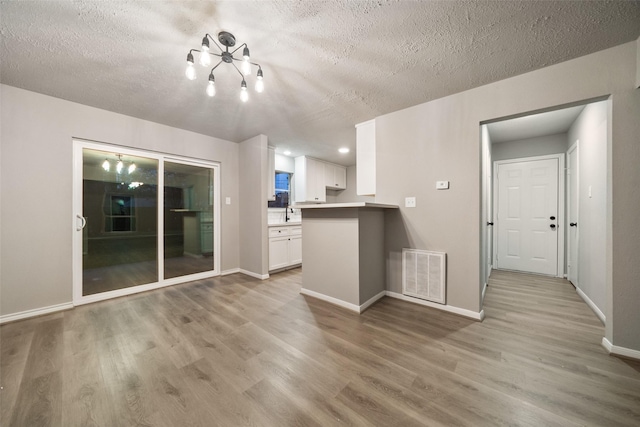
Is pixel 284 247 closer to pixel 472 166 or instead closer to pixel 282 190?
pixel 282 190

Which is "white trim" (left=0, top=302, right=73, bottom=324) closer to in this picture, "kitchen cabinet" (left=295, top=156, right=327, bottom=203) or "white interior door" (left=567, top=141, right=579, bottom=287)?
"kitchen cabinet" (left=295, top=156, right=327, bottom=203)

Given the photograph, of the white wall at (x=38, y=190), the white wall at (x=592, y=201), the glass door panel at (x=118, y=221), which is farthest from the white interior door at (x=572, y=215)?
the white wall at (x=38, y=190)

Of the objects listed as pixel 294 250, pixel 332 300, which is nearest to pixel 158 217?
pixel 294 250

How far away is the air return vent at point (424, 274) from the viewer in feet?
8.33

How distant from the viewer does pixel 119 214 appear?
307 centimetres

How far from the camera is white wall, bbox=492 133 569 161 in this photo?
3.78 m

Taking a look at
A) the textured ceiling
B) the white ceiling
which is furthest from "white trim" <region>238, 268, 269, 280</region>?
the white ceiling

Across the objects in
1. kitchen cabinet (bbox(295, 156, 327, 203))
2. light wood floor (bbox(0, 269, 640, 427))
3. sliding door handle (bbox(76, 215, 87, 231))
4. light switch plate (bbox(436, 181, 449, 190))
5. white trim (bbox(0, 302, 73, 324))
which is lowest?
light wood floor (bbox(0, 269, 640, 427))

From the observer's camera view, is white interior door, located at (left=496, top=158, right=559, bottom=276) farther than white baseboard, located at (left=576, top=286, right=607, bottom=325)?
Yes

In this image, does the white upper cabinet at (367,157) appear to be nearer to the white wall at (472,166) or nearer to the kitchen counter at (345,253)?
the white wall at (472,166)

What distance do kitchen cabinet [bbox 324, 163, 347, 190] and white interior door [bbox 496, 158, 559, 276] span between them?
3367 mm

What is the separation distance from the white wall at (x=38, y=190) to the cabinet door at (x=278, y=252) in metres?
2.48

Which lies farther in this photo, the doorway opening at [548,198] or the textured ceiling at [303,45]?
the doorway opening at [548,198]

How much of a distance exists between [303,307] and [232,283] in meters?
1.50
